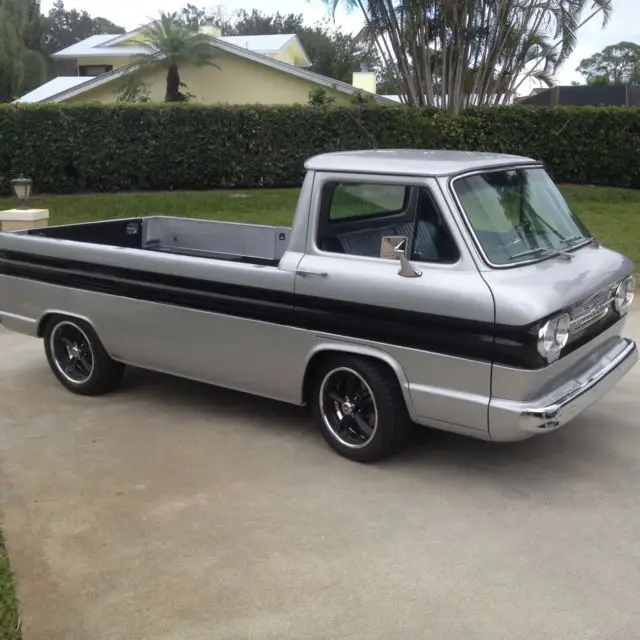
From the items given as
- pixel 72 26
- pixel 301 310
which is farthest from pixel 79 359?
pixel 72 26

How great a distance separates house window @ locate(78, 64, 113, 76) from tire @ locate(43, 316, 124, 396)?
31823mm

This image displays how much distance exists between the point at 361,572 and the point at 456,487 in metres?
1.04

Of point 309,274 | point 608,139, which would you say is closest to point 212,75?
point 608,139

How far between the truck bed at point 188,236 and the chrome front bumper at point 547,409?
2.77 m

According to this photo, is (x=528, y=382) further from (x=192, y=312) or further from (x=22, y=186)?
(x=22, y=186)

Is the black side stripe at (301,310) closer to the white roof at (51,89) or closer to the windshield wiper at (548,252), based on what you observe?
the windshield wiper at (548,252)

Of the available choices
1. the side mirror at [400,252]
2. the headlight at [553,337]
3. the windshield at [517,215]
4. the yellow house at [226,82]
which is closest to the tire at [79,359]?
the side mirror at [400,252]

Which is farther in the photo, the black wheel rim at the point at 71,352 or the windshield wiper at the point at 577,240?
the black wheel rim at the point at 71,352

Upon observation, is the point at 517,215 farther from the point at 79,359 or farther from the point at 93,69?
the point at 93,69

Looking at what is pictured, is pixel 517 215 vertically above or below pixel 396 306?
above

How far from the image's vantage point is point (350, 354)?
483 centimetres

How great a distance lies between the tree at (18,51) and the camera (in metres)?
38.8

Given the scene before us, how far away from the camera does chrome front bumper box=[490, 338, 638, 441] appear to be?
166 inches

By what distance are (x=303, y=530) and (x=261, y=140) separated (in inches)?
591
